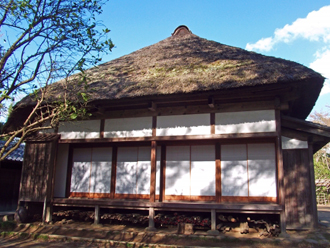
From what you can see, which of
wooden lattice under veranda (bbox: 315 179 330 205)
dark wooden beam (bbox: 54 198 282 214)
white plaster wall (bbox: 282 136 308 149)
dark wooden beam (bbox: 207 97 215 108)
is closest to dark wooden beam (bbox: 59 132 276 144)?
dark wooden beam (bbox: 207 97 215 108)

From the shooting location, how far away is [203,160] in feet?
25.8

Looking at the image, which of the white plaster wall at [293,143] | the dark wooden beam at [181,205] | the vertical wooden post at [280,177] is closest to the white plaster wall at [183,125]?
the vertical wooden post at [280,177]

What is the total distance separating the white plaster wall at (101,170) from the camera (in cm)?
858

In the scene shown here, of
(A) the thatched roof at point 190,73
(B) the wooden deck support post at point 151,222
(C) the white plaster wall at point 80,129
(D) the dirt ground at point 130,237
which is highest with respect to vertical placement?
(A) the thatched roof at point 190,73

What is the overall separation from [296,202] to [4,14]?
7.82 meters

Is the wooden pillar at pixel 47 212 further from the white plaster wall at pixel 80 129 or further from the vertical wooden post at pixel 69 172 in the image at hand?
the white plaster wall at pixel 80 129

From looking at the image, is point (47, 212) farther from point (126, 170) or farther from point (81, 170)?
point (126, 170)

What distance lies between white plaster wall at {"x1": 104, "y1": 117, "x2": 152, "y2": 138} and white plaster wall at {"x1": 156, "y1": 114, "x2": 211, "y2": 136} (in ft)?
1.17

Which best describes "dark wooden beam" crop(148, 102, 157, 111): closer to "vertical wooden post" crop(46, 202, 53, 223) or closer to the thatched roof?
the thatched roof

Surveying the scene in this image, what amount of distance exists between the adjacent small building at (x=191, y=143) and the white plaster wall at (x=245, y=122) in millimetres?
25

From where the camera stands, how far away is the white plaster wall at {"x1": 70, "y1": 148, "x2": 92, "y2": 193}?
8.80 meters

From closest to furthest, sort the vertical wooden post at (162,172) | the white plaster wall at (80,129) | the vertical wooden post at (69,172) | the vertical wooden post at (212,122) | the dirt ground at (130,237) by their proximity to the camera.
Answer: the dirt ground at (130,237), the vertical wooden post at (212,122), the vertical wooden post at (162,172), the white plaster wall at (80,129), the vertical wooden post at (69,172)

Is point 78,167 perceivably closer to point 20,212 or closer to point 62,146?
point 62,146

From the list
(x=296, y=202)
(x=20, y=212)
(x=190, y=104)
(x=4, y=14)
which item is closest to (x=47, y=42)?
(x=4, y=14)
